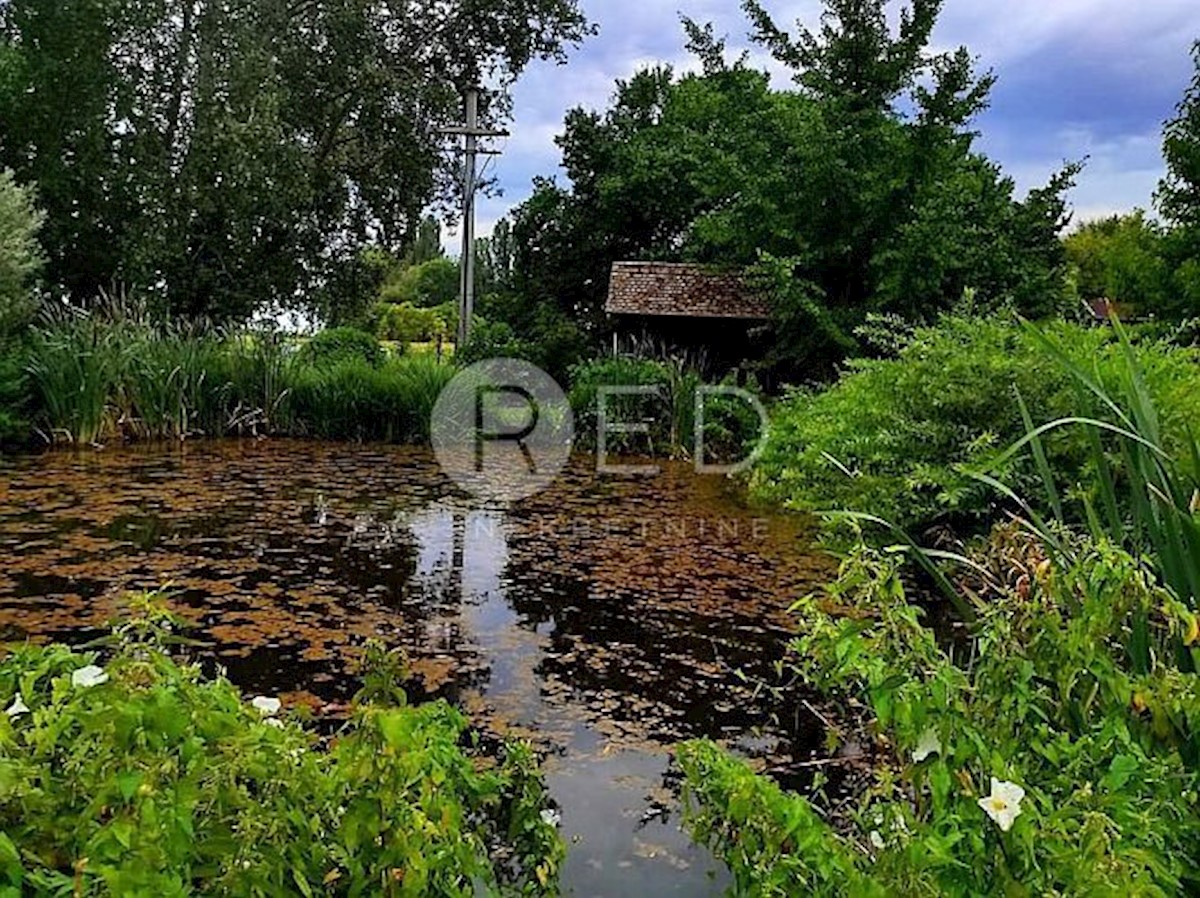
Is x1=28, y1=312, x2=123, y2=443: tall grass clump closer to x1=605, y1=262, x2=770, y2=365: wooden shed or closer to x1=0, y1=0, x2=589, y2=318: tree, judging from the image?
x1=0, y1=0, x2=589, y2=318: tree

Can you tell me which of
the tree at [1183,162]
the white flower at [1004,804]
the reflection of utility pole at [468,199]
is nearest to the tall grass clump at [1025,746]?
the white flower at [1004,804]

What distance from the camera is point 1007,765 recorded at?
3.95 feet

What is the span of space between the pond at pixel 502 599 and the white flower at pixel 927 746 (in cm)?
72

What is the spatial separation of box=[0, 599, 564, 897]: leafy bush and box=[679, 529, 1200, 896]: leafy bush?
417 millimetres

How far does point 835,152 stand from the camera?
10953 mm

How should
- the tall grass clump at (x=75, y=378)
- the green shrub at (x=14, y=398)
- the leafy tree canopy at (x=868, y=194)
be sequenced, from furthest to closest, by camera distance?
1. the leafy tree canopy at (x=868, y=194)
2. the tall grass clump at (x=75, y=378)
3. the green shrub at (x=14, y=398)

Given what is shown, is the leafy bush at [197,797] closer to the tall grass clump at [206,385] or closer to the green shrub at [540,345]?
the tall grass clump at [206,385]

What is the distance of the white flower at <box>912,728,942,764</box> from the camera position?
114cm

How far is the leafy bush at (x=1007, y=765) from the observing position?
104 cm

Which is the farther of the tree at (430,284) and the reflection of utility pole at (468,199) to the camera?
the tree at (430,284)

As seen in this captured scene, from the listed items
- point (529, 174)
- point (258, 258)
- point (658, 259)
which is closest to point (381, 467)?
point (258, 258)
